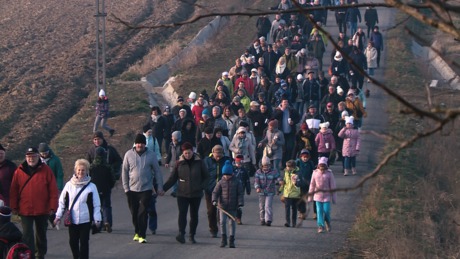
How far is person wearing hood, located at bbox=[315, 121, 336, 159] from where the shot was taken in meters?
20.2

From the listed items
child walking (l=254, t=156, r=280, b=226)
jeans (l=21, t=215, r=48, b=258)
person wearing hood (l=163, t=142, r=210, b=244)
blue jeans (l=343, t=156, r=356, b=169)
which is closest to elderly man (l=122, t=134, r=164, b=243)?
person wearing hood (l=163, t=142, r=210, b=244)

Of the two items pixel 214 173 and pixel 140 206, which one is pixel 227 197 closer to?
pixel 214 173

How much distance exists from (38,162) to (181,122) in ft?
29.3

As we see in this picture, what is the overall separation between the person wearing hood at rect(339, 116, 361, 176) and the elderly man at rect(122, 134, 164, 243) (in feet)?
24.0

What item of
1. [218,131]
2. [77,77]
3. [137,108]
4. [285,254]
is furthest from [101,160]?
[77,77]

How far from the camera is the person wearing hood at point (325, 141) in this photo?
66.4ft

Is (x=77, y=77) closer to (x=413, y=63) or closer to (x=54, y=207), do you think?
(x=413, y=63)

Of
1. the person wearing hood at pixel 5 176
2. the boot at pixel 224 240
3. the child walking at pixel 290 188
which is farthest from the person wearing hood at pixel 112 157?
the child walking at pixel 290 188

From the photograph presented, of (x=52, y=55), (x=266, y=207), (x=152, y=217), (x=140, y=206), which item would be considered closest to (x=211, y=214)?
(x=152, y=217)

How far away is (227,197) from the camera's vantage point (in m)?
14.5

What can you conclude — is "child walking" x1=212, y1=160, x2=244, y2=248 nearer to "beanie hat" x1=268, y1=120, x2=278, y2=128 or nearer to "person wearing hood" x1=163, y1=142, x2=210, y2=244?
"person wearing hood" x1=163, y1=142, x2=210, y2=244

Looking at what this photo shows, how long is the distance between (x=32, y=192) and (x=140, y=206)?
8.08 feet

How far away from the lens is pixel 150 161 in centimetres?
1423

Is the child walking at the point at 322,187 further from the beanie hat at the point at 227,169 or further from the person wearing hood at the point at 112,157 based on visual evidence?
the person wearing hood at the point at 112,157
